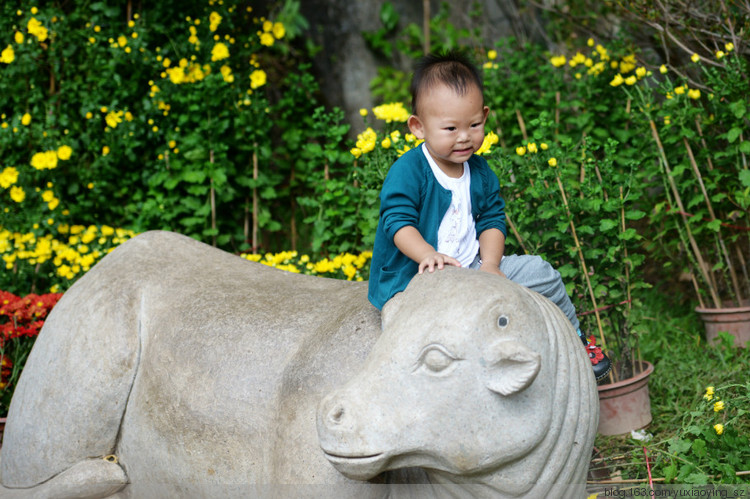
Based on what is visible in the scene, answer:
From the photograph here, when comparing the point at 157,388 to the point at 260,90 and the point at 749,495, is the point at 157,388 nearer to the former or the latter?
the point at 749,495

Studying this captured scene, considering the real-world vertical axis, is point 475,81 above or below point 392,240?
above

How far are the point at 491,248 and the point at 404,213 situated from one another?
379mm

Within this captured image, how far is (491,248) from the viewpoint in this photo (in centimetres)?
261

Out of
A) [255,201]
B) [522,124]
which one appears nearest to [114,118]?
[255,201]

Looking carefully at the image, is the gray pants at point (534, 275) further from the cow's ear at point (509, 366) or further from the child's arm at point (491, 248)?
the cow's ear at point (509, 366)

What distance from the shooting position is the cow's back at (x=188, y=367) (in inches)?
90.4

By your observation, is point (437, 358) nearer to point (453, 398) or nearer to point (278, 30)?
point (453, 398)

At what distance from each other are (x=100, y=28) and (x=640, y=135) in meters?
3.64

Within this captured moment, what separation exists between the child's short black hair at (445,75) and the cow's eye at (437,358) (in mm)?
863

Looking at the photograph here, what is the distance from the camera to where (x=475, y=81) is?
7.83 ft

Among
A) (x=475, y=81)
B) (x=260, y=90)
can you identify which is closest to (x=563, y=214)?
(x=475, y=81)

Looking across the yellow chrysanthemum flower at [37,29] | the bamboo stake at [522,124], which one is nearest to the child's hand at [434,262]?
the bamboo stake at [522,124]

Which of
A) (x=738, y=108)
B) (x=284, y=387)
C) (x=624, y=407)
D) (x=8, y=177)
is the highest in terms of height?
(x=738, y=108)

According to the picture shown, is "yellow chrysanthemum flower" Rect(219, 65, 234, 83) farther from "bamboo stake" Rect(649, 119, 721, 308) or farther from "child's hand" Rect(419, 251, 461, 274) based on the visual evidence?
"child's hand" Rect(419, 251, 461, 274)
